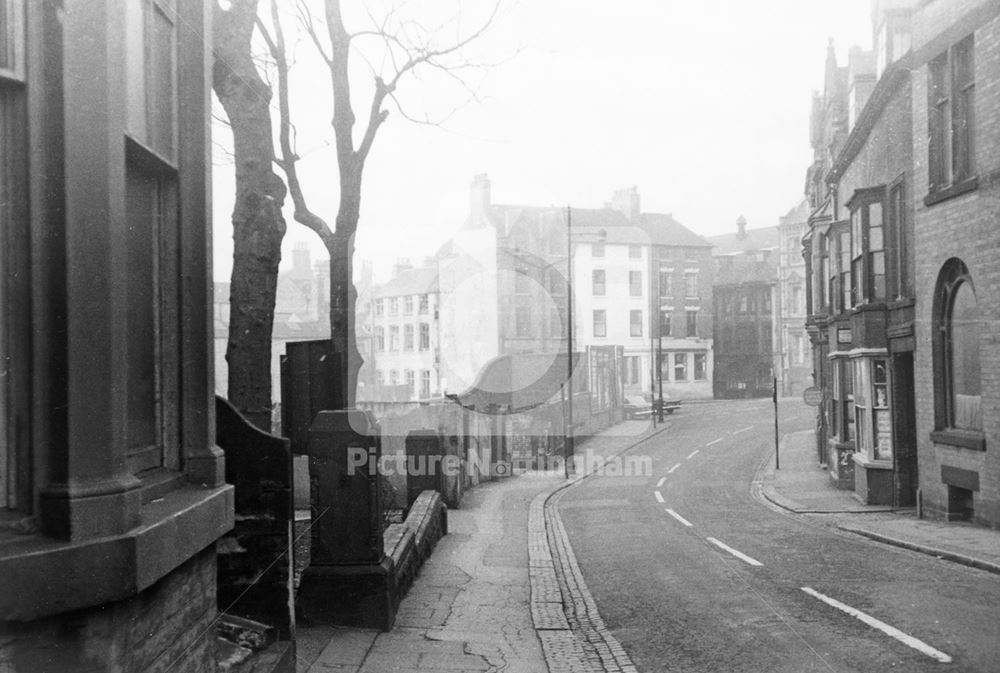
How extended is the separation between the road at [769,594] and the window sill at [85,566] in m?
5.21

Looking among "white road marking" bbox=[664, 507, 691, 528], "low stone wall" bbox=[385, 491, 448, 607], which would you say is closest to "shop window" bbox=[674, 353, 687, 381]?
"white road marking" bbox=[664, 507, 691, 528]

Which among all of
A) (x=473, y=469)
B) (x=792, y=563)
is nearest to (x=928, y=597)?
(x=792, y=563)

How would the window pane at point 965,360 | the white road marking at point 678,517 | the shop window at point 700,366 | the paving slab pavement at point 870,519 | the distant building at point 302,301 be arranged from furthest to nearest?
1. the shop window at point 700,366
2. the distant building at point 302,301
3. the white road marking at point 678,517
4. the window pane at point 965,360
5. the paving slab pavement at point 870,519

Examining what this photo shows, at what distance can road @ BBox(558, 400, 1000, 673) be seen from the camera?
8234 millimetres

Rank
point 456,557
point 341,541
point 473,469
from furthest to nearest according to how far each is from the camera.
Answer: point 473,469, point 456,557, point 341,541

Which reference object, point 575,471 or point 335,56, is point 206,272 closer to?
point 335,56

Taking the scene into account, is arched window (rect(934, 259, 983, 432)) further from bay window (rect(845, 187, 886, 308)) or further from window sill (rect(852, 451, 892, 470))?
bay window (rect(845, 187, 886, 308))

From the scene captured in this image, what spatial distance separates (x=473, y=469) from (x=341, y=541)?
62.5 ft

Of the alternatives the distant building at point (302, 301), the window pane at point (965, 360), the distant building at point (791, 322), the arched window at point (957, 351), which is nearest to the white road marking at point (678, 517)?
the arched window at point (957, 351)

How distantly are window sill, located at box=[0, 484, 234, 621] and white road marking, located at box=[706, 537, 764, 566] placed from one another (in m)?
10.9

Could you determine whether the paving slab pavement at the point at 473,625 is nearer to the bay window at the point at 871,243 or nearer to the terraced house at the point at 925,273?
the terraced house at the point at 925,273

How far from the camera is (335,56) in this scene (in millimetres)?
15711

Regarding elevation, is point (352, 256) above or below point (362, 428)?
above

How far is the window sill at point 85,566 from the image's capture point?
11.4ft
